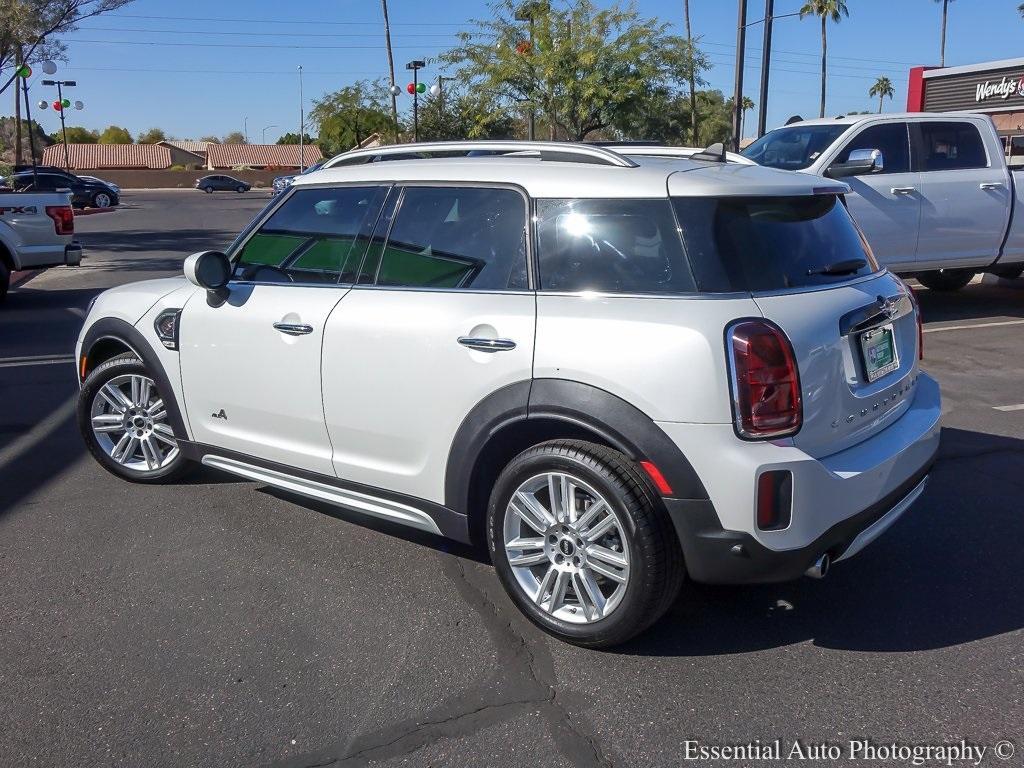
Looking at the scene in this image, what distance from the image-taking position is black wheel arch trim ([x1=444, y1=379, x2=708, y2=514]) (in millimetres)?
3230

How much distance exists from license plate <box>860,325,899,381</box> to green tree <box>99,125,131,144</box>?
98365 millimetres

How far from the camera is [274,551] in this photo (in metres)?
4.50

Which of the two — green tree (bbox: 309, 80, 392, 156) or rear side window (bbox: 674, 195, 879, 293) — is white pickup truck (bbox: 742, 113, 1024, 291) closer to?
rear side window (bbox: 674, 195, 879, 293)

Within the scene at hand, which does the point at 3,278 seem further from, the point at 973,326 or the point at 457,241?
the point at 973,326

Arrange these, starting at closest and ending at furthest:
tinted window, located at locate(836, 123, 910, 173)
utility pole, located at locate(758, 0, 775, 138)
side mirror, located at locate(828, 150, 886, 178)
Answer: side mirror, located at locate(828, 150, 886, 178) < tinted window, located at locate(836, 123, 910, 173) < utility pole, located at locate(758, 0, 775, 138)

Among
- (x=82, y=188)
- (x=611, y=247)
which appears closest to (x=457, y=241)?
(x=611, y=247)

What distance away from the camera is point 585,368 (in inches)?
133

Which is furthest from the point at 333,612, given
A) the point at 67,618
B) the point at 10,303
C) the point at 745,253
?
the point at 10,303

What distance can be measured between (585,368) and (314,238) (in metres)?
1.74

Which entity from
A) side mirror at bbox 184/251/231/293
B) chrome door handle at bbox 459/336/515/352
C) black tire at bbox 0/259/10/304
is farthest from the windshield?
black tire at bbox 0/259/10/304

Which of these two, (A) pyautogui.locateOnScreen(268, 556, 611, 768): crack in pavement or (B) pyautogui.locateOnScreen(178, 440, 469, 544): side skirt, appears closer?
(A) pyautogui.locateOnScreen(268, 556, 611, 768): crack in pavement

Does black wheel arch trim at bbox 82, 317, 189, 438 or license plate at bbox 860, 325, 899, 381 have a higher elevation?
license plate at bbox 860, 325, 899, 381

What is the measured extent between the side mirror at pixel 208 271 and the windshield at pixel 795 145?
6387 mm

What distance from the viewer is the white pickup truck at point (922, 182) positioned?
31.1ft
